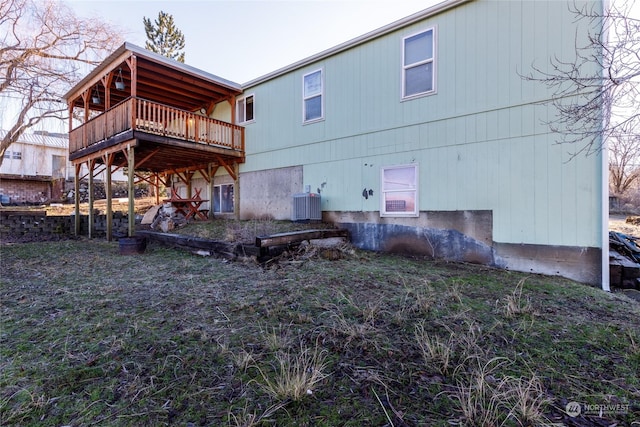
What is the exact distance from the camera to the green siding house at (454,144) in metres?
4.89

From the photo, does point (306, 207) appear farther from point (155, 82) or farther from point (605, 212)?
point (155, 82)

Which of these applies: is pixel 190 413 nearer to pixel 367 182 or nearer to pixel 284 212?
pixel 367 182

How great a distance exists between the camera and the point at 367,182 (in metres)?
7.09

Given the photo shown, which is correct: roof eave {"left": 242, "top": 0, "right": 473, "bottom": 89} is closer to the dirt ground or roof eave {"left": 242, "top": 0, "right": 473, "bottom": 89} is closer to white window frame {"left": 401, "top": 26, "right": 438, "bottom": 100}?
white window frame {"left": 401, "top": 26, "right": 438, "bottom": 100}

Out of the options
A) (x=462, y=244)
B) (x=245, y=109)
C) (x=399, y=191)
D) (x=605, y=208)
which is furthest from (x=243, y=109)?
(x=605, y=208)

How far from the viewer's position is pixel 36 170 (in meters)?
20.8

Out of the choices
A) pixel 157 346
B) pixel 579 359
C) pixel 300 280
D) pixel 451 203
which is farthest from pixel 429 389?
pixel 451 203

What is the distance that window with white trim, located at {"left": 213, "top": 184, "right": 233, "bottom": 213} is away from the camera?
419 inches

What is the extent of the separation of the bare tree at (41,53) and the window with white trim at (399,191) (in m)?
13.0

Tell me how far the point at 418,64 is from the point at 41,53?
45.6 feet

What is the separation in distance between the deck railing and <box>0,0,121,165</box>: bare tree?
3212mm

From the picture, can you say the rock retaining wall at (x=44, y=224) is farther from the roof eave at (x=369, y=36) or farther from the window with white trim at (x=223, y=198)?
the roof eave at (x=369, y=36)

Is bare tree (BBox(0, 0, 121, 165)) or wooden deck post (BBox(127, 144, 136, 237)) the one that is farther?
bare tree (BBox(0, 0, 121, 165))

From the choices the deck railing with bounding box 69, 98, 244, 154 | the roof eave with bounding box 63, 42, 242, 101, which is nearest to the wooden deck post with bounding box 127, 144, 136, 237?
the deck railing with bounding box 69, 98, 244, 154
